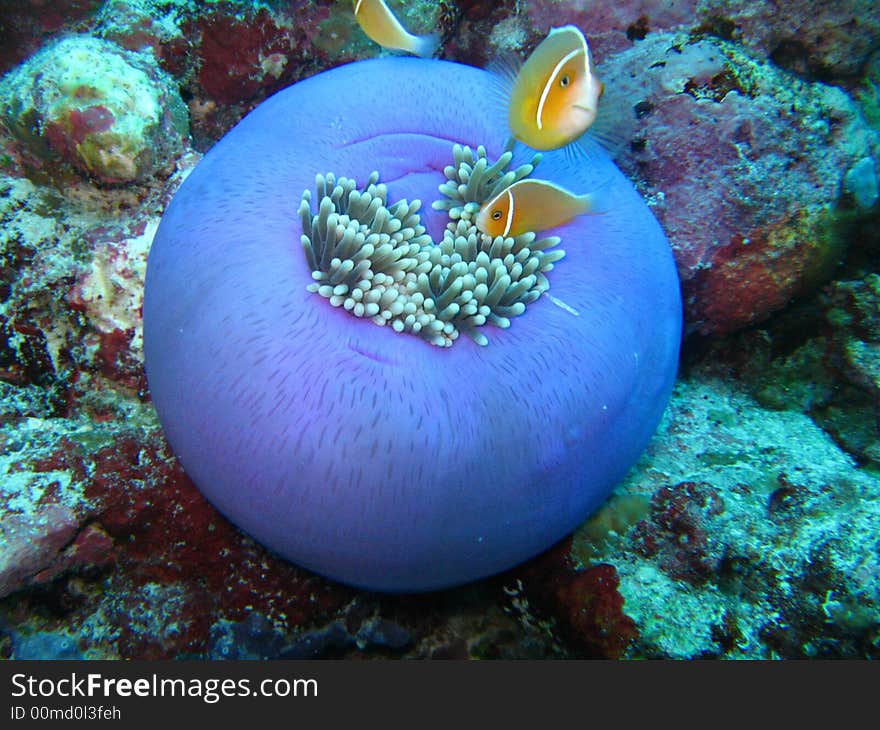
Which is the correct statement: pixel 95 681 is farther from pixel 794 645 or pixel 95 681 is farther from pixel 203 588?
pixel 794 645

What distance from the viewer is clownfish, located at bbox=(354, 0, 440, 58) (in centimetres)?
213

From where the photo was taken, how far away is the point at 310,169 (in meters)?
1.92

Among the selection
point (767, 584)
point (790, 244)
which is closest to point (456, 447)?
point (767, 584)

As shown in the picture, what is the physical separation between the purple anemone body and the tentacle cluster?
0.18 feet

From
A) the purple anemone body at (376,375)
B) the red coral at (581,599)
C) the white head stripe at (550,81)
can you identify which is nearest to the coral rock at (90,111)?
the purple anemone body at (376,375)

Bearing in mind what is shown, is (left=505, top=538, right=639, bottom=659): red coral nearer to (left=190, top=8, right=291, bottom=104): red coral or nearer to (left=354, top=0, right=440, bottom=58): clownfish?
(left=354, top=0, right=440, bottom=58): clownfish

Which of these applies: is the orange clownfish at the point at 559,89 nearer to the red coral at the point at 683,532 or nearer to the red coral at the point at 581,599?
the red coral at the point at 683,532

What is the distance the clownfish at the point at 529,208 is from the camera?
1.79 metres

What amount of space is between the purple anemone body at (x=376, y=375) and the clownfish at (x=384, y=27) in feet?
0.70

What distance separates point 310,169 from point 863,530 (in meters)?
2.16

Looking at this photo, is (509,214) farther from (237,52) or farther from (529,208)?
(237,52)

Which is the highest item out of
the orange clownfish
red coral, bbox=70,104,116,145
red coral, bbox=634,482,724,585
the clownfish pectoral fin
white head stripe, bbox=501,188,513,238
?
the orange clownfish

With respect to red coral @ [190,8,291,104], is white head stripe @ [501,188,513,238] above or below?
above

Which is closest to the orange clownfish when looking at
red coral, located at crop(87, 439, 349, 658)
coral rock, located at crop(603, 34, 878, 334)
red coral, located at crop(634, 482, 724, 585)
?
coral rock, located at crop(603, 34, 878, 334)
